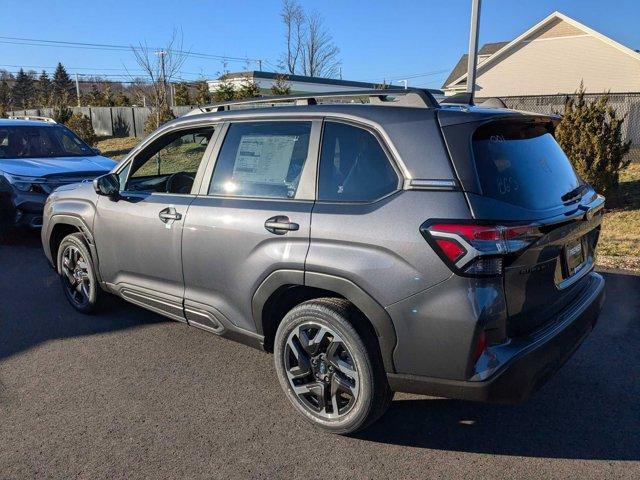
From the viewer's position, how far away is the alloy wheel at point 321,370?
2.98 m

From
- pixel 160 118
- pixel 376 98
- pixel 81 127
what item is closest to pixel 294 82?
pixel 81 127

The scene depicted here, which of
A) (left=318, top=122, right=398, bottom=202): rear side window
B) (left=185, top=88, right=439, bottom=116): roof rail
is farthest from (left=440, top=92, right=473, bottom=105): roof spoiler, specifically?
(left=318, top=122, right=398, bottom=202): rear side window

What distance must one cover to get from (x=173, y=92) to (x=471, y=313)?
32358mm

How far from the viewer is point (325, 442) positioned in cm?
304

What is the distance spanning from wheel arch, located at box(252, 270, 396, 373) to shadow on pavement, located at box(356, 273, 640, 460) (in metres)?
0.63

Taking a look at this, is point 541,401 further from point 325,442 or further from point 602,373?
point 325,442

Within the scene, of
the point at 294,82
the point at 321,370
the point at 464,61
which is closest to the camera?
the point at 321,370

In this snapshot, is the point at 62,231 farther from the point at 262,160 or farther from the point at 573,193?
the point at 573,193

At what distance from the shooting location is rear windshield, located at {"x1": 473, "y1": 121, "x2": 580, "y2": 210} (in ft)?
8.80

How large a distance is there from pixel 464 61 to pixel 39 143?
36.9m

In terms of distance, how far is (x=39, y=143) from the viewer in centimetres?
870

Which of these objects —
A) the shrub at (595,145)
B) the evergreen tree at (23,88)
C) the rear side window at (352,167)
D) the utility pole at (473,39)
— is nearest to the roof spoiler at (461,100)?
the rear side window at (352,167)

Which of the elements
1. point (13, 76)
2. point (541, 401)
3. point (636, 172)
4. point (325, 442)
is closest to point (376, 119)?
point (325, 442)

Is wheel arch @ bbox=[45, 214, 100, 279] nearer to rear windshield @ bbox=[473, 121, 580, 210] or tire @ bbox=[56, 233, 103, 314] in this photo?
tire @ bbox=[56, 233, 103, 314]
